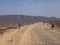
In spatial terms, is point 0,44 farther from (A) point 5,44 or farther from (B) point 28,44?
(B) point 28,44

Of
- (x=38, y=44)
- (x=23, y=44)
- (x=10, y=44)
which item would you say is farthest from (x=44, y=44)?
(x=10, y=44)

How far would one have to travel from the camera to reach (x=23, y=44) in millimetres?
17141

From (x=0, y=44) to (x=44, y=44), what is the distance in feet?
13.0

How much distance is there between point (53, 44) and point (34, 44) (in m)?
1.74

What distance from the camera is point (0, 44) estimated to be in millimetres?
17594

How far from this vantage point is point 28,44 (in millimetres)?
17250

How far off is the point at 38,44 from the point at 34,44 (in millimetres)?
358

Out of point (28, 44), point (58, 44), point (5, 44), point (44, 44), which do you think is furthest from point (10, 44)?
point (58, 44)

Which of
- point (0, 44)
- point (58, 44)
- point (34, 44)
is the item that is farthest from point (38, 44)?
point (0, 44)

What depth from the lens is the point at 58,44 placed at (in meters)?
17.9

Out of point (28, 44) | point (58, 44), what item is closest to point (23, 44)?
point (28, 44)

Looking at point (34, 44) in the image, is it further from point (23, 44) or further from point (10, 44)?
point (10, 44)

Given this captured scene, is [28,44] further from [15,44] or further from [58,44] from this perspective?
[58,44]

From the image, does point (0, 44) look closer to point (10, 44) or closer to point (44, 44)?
point (10, 44)
